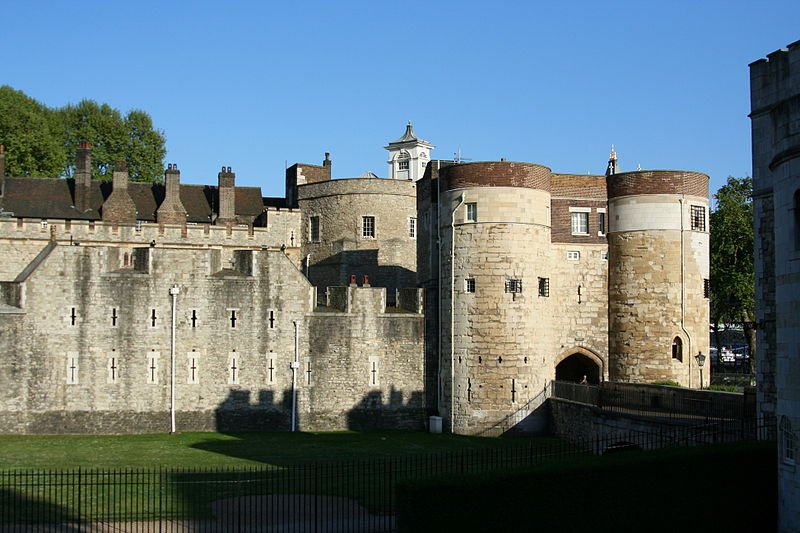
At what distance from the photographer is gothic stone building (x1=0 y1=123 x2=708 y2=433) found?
3825 cm

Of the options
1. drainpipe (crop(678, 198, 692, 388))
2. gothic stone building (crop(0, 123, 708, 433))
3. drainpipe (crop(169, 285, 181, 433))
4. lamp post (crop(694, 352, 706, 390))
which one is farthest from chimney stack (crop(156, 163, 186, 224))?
lamp post (crop(694, 352, 706, 390))

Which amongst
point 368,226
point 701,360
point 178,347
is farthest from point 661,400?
point 368,226

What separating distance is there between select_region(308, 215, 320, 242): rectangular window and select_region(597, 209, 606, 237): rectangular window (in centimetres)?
2158

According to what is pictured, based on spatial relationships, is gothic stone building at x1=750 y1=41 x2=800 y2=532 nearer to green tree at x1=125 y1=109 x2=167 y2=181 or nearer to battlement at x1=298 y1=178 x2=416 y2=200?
battlement at x1=298 y1=178 x2=416 y2=200

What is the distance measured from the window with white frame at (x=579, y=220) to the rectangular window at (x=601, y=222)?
0.44 metres

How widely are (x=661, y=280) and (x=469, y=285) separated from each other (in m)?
7.59

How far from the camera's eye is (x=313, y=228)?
198ft

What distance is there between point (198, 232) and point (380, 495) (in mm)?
29283

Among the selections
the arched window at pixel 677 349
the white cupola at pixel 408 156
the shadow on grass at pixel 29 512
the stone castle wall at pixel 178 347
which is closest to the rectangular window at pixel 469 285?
the stone castle wall at pixel 178 347

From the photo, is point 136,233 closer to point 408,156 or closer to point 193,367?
point 193,367

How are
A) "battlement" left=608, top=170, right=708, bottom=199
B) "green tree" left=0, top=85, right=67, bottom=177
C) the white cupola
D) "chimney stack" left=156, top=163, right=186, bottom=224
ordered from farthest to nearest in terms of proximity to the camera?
the white cupola
"green tree" left=0, top=85, right=67, bottom=177
"chimney stack" left=156, top=163, right=186, bottom=224
"battlement" left=608, top=170, right=708, bottom=199

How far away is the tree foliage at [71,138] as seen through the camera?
64.8m

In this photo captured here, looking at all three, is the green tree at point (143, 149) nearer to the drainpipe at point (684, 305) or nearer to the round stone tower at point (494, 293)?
the round stone tower at point (494, 293)

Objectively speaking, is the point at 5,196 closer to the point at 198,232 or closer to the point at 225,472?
the point at 198,232
